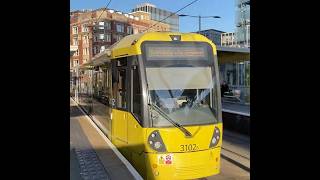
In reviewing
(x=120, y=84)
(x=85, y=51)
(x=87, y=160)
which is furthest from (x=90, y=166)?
(x=85, y=51)

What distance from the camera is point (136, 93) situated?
744cm

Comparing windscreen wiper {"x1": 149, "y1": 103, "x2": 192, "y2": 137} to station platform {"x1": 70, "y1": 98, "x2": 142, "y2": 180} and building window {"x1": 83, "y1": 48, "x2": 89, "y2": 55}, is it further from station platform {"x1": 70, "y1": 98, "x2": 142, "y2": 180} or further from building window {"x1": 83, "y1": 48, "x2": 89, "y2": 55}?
building window {"x1": 83, "y1": 48, "x2": 89, "y2": 55}

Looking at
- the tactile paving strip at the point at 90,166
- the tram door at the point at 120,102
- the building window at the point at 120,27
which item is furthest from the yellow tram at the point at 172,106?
the building window at the point at 120,27

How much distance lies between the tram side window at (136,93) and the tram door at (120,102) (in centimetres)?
46

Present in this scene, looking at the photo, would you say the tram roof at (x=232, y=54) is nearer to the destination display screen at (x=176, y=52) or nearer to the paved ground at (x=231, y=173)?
the paved ground at (x=231, y=173)

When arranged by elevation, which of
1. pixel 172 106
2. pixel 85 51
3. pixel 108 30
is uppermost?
pixel 108 30

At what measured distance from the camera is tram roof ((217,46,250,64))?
19175mm

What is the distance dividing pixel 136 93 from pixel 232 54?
44.8ft

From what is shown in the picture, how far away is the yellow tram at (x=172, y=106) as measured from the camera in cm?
694

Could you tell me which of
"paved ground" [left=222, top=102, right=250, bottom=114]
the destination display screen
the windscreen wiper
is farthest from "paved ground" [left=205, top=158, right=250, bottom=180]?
"paved ground" [left=222, top=102, right=250, bottom=114]

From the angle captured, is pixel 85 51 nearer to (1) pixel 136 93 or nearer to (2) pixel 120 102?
(2) pixel 120 102
